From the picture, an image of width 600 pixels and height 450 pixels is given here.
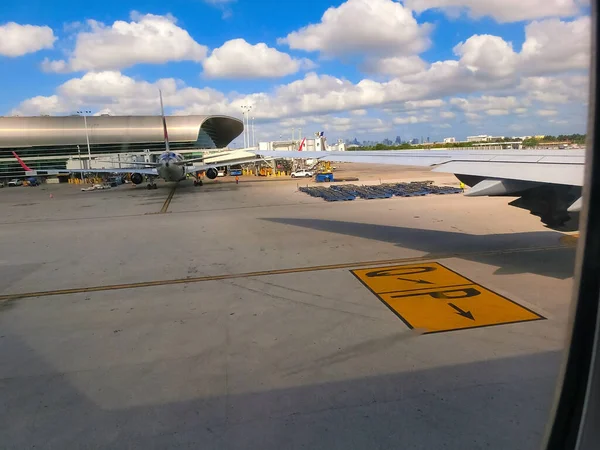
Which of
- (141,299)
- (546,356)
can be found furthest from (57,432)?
(546,356)

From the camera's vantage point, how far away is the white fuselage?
38625 mm

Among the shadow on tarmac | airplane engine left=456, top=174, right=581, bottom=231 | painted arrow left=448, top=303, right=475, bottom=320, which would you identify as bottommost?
the shadow on tarmac

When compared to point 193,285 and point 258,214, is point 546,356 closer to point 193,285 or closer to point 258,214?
point 193,285

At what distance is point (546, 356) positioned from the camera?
654cm

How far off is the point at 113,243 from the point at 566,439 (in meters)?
17.3

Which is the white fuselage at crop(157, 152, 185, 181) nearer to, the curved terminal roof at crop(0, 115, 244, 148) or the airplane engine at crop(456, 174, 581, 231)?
the airplane engine at crop(456, 174, 581, 231)

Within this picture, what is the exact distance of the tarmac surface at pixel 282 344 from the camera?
17.2ft

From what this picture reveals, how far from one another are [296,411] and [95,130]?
8331cm

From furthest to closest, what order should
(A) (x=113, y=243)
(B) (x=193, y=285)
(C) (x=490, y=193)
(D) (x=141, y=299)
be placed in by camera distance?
(A) (x=113, y=243)
(B) (x=193, y=285)
(D) (x=141, y=299)
(C) (x=490, y=193)

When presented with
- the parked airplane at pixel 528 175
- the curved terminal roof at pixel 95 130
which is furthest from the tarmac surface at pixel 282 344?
the curved terminal roof at pixel 95 130

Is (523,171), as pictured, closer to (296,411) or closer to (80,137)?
(296,411)

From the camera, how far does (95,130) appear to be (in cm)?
7669

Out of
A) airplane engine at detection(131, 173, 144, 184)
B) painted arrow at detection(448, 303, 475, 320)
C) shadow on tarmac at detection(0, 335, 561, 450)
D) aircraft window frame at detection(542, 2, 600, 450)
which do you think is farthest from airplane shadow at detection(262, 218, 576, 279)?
airplane engine at detection(131, 173, 144, 184)

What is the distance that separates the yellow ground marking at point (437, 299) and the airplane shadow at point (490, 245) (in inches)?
61.7
